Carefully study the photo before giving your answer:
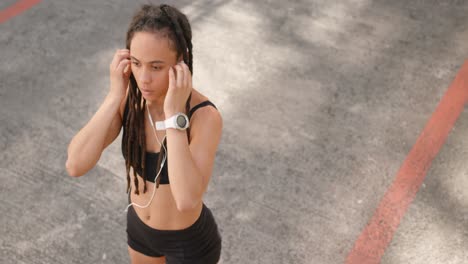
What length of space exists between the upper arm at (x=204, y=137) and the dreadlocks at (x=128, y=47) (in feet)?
0.20

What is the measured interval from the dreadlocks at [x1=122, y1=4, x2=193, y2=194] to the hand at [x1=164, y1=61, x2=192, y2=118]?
0.30 ft

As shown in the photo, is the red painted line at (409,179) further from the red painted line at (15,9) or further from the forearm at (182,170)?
the red painted line at (15,9)

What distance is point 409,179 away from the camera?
15.6 feet

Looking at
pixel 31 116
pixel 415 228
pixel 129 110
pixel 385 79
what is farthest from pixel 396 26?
pixel 129 110

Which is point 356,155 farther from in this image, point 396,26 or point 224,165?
point 396,26

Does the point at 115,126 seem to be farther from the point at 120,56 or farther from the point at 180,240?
the point at 180,240

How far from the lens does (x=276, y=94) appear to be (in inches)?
222

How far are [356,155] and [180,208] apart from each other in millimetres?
2868

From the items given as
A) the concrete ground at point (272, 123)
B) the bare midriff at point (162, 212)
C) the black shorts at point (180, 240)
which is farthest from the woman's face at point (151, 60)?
the concrete ground at point (272, 123)

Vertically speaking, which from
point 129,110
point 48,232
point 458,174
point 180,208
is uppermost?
point 129,110

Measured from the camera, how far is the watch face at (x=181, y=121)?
235 cm

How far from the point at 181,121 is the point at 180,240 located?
0.68m

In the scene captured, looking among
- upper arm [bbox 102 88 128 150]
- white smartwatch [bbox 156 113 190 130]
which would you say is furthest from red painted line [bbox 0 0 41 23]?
white smartwatch [bbox 156 113 190 130]

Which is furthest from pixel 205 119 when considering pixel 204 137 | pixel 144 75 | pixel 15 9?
pixel 15 9
